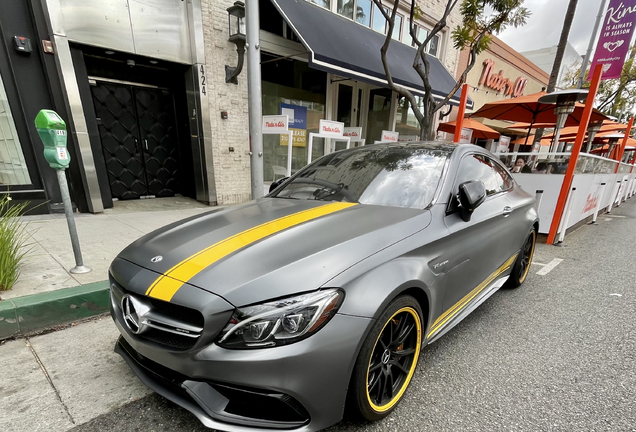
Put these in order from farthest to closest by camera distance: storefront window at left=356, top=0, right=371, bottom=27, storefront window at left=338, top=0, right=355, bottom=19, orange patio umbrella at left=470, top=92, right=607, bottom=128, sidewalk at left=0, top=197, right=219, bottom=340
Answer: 1. storefront window at left=356, top=0, right=371, bottom=27
2. storefront window at left=338, top=0, right=355, bottom=19
3. orange patio umbrella at left=470, top=92, right=607, bottom=128
4. sidewalk at left=0, top=197, right=219, bottom=340

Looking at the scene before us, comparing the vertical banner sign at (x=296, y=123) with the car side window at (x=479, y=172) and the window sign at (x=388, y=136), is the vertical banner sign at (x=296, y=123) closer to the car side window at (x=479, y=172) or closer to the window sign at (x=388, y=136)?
the window sign at (x=388, y=136)

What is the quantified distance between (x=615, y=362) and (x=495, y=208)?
4.56ft

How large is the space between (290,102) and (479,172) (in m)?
6.61

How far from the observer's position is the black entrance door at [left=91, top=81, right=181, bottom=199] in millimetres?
6267

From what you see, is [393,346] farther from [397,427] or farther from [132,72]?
[132,72]

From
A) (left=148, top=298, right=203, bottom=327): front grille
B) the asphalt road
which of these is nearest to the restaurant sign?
the asphalt road

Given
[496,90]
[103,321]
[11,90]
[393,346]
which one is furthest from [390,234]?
[496,90]

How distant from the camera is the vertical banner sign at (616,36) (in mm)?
9227

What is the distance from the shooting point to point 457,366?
2.19 metres

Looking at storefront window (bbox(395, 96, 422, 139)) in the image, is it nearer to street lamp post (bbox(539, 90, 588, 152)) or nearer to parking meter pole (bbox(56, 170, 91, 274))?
street lamp post (bbox(539, 90, 588, 152))

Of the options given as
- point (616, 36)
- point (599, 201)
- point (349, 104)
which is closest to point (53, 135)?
point (349, 104)

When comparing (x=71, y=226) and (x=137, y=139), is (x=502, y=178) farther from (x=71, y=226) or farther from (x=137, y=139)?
(x=137, y=139)

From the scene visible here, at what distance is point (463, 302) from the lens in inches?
91.7

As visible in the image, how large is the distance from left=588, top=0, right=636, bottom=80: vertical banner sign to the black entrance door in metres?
12.1
